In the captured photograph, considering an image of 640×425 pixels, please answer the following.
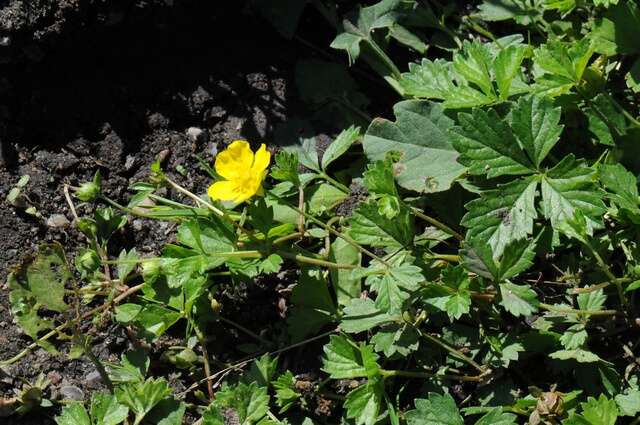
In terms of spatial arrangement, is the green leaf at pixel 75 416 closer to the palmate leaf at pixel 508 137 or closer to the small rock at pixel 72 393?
the small rock at pixel 72 393

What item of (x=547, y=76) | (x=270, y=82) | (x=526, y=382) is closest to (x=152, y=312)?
(x=270, y=82)

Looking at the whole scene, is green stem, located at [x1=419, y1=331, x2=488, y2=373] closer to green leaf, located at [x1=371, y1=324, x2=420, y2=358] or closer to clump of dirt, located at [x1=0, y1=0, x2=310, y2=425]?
green leaf, located at [x1=371, y1=324, x2=420, y2=358]

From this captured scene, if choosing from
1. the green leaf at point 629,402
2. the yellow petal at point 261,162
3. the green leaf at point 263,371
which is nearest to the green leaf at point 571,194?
the green leaf at point 629,402

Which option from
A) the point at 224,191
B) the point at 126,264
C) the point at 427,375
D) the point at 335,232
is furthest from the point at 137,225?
the point at 427,375

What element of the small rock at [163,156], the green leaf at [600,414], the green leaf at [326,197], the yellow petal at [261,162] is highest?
the yellow petal at [261,162]

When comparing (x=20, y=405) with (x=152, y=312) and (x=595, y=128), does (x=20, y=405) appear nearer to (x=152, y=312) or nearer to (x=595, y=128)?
(x=152, y=312)

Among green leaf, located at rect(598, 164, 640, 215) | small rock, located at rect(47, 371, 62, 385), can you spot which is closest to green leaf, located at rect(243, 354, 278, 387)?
small rock, located at rect(47, 371, 62, 385)
